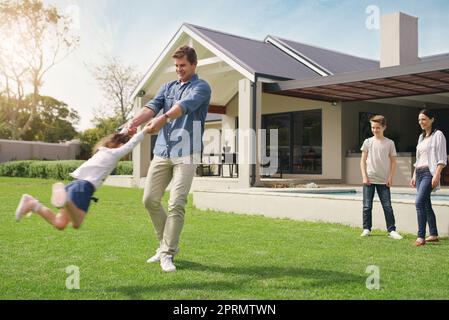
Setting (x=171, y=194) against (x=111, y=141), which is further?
(x=171, y=194)

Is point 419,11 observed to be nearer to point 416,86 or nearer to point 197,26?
point 416,86

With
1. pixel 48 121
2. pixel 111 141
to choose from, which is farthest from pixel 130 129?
pixel 48 121

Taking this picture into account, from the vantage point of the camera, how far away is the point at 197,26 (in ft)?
52.2

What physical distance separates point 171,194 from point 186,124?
2.18 ft

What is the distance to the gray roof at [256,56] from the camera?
14.5 metres

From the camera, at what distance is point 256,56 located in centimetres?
1569

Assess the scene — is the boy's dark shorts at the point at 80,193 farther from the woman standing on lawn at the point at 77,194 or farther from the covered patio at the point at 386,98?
the covered patio at the point at 386,98

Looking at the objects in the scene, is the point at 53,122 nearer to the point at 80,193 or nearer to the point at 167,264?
the point at 167,264

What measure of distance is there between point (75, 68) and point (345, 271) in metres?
36.3

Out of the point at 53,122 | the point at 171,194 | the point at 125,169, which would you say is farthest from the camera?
the point at 53,122

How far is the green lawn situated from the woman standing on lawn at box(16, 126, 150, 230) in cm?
55

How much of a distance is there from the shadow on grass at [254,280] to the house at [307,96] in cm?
831

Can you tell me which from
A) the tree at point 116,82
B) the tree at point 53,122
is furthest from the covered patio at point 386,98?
the tree at point 53,122

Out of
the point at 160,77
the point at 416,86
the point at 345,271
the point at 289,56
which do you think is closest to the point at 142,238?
the point at 345,271
